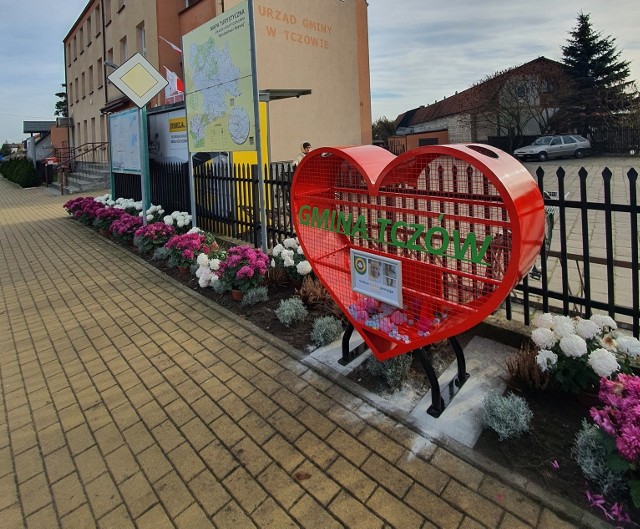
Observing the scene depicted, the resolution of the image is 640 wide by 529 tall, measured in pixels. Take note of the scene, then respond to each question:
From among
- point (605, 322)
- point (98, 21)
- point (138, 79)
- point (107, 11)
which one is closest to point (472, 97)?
point (107, 11)

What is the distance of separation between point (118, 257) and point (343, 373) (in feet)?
17.8

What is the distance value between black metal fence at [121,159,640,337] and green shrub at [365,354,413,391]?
107cm

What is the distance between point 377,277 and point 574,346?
1.24 m

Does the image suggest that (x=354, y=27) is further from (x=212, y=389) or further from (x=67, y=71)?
(x=67, y=71)

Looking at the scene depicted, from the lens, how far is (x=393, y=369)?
3082 millimetres

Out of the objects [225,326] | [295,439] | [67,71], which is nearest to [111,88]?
[67,71]

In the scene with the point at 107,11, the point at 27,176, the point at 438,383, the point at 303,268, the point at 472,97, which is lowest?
the point at 438,383

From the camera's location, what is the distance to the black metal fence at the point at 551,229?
123 inches

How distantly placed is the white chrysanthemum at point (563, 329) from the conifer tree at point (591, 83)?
32.4 m

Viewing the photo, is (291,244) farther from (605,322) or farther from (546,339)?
(605,322)

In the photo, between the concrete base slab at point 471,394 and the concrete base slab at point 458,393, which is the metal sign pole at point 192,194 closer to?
the concrete base slab at point 458,393

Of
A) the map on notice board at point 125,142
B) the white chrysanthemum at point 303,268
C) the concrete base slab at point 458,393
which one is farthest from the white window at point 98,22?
the concrete base slab at point 458,393

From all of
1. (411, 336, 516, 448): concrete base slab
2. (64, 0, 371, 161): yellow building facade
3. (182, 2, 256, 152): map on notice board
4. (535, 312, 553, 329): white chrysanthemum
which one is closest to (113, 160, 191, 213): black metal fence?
(182, 2, 256, 152): map on notice board

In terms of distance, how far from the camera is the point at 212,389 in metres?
3.20
